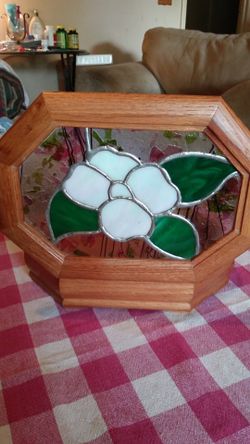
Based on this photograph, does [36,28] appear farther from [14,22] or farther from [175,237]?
[175,237]

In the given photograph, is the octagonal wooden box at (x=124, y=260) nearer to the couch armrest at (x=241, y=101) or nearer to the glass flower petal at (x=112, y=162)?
the glass flower petal at (x=112, y=162)

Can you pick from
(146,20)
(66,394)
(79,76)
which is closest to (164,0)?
(146,20)

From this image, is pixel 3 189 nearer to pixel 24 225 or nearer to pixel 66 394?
pixel 24 225

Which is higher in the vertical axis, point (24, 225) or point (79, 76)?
point (24, 225)

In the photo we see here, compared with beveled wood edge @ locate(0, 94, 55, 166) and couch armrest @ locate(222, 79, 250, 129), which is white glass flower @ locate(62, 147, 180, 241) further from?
couch armrest @ locate(222, 79, 250, 129)

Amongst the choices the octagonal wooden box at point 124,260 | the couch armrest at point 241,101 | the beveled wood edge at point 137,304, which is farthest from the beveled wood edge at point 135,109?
the couch armrest at point 241,101

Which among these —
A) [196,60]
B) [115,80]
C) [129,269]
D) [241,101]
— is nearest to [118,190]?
[129,269]

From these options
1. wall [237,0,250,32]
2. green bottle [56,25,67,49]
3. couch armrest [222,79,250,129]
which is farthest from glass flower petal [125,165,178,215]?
wall [237,0,250,32]
